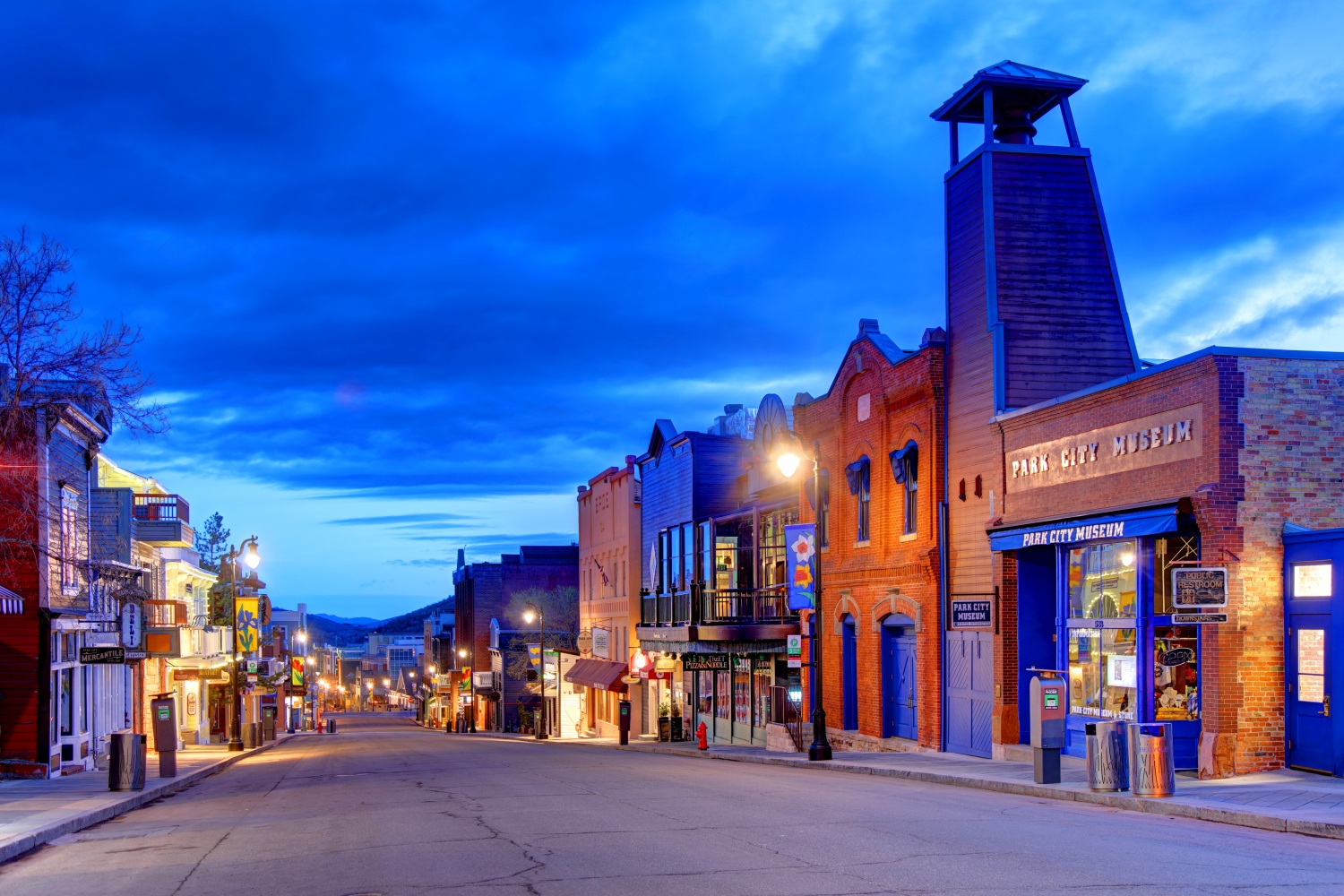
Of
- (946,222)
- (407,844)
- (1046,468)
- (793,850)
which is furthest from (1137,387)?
(407,844)

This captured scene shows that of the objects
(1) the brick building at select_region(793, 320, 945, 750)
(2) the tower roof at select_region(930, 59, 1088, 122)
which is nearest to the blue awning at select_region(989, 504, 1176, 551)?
→ (1) the brick building at select_region(793, 320, 945, 750)

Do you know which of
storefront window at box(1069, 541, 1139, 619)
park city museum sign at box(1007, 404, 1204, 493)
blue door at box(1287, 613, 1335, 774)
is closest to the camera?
blue door at box(1287, 613, 1335, 774)

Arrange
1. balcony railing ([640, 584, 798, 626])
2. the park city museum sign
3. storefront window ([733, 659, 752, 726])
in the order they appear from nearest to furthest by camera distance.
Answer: the park city museum sign < balcony railing ([640, 584, 798, 626]) < storefront window ([733, 659, 752, 726])

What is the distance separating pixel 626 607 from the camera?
169 ft

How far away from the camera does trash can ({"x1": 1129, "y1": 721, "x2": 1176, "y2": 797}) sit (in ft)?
53.1

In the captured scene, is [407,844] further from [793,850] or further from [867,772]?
[867,772]

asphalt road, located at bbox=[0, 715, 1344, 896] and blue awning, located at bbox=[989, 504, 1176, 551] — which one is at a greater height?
blue awning, located at bbox=[989, 504, 1176, 551]

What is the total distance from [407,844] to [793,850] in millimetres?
4077

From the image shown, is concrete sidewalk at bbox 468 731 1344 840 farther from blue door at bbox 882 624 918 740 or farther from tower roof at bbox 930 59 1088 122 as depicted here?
tower roof at bbox 930 59 1088 122

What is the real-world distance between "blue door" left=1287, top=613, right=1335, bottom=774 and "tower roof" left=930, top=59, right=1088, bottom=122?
14234mm

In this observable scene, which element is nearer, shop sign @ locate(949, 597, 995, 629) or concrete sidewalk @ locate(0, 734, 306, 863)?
concrete sidewalk @ locate(0, 734, 306, 863)

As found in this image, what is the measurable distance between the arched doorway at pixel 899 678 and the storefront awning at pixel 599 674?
21.4 meters

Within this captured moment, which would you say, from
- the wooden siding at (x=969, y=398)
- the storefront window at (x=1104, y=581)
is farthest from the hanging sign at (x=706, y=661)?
the storefront window at (x=1104, y=581)

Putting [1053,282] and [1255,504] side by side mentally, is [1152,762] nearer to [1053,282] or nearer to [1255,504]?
[1255,504]
